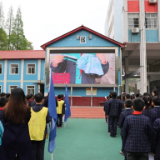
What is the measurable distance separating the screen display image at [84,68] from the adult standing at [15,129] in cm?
1358

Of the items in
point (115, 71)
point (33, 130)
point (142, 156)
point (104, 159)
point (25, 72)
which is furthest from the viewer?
point (25, 72)

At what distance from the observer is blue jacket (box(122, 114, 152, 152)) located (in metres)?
2.74

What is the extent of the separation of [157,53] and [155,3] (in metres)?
6.21

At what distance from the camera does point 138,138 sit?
2.75 m

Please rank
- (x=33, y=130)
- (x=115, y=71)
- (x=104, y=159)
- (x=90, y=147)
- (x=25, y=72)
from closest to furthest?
(x=33, y=130), (x=104, y=159), (x=90, y=147), (x=115, y=71), (x=25, y=72)

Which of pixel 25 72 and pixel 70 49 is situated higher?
pixel 70 49

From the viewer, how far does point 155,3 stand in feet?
54.3

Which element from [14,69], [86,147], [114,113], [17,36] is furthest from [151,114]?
[17,36]

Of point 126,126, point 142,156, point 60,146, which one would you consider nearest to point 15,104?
point 126,126

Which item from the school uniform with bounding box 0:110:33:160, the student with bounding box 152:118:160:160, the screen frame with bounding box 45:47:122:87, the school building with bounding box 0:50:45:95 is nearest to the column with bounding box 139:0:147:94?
the screen frame with bounding box 45:47:122:87

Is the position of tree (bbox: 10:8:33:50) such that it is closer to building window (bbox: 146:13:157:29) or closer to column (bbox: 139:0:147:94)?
column (bbox: 139:0:147:94)

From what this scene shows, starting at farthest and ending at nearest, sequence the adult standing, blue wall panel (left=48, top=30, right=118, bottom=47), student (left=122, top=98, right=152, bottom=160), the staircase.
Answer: blue wall panel (left=48, top=30, right=118, bottom=47), the staircase, student (left=122, top=98, right=152, bottom=160), the adult standing

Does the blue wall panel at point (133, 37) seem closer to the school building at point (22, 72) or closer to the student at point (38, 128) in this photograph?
the school building at point (22, 72)

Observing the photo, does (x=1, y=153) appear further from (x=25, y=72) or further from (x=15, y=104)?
(x=25, y=72)
